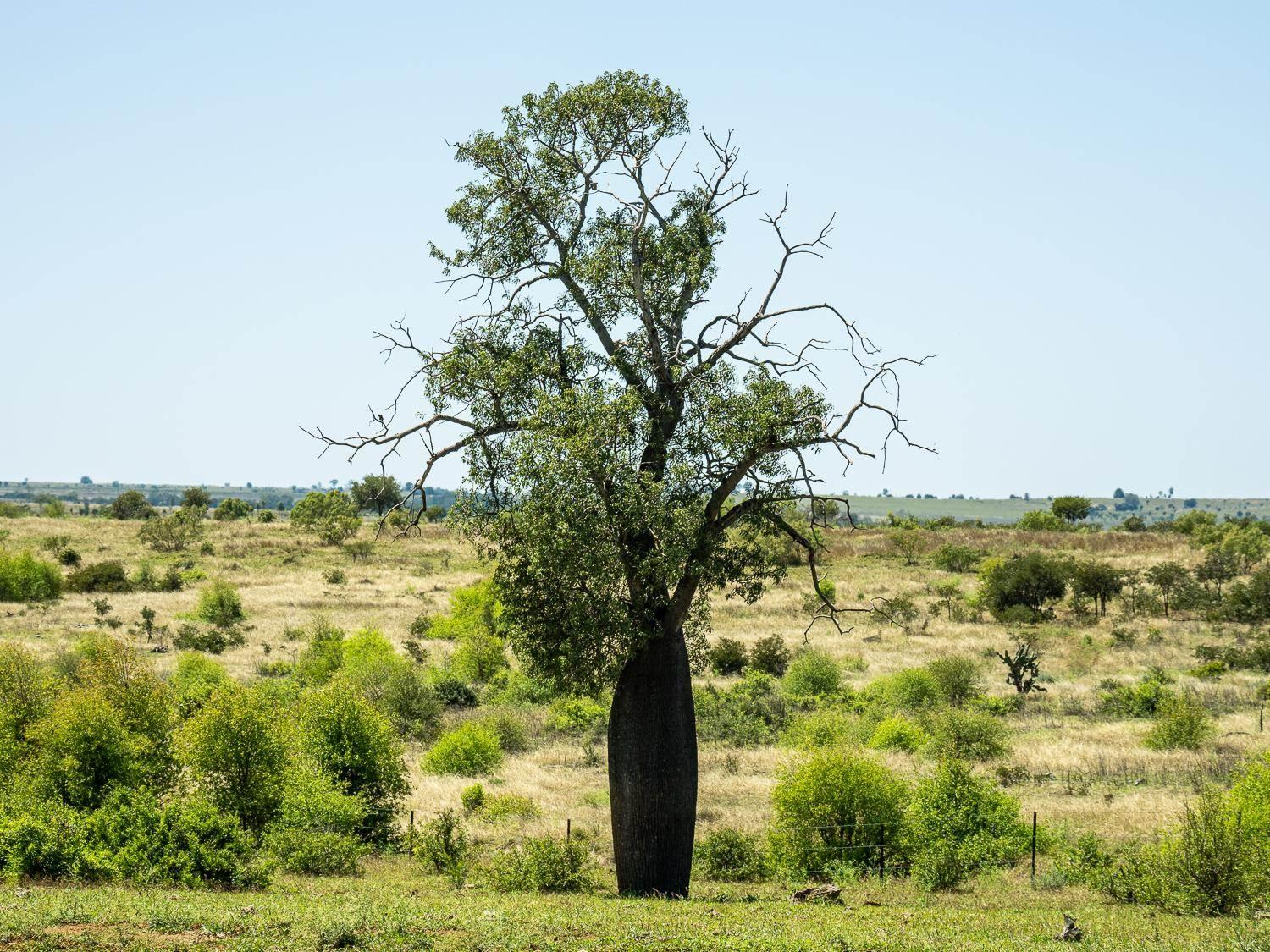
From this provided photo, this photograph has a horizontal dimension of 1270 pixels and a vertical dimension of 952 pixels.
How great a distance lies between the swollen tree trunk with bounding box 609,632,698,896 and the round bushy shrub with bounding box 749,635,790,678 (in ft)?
77.8

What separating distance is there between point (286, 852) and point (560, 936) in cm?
747

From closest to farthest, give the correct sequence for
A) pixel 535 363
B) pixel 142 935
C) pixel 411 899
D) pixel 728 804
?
pixel 142 935
pixel 411 899
pixel 535 363
pixel 728 804

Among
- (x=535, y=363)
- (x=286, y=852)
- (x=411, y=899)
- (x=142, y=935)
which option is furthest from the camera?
(x=286, y=852)

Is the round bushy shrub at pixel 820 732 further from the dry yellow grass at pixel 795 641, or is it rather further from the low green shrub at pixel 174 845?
the low green shrub at pixel 174 845

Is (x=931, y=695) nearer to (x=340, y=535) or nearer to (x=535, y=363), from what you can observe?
(x=535, y=363)

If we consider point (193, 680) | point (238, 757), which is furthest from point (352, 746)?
point (193, 680)

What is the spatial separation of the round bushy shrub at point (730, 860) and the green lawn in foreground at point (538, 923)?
2.83m

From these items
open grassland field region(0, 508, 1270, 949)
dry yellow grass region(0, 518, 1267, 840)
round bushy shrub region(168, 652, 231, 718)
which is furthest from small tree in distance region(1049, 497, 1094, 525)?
round bushy shrub region(168, 652, 231, 718)

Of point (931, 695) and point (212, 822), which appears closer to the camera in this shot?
point (212, 822)

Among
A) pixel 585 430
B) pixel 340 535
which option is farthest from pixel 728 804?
pixel 340 535

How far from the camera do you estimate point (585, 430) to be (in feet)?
39.9

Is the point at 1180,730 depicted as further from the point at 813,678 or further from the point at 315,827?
the point at 315,827

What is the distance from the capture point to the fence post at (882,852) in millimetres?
15887

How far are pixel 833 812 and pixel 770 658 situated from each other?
2086cm
